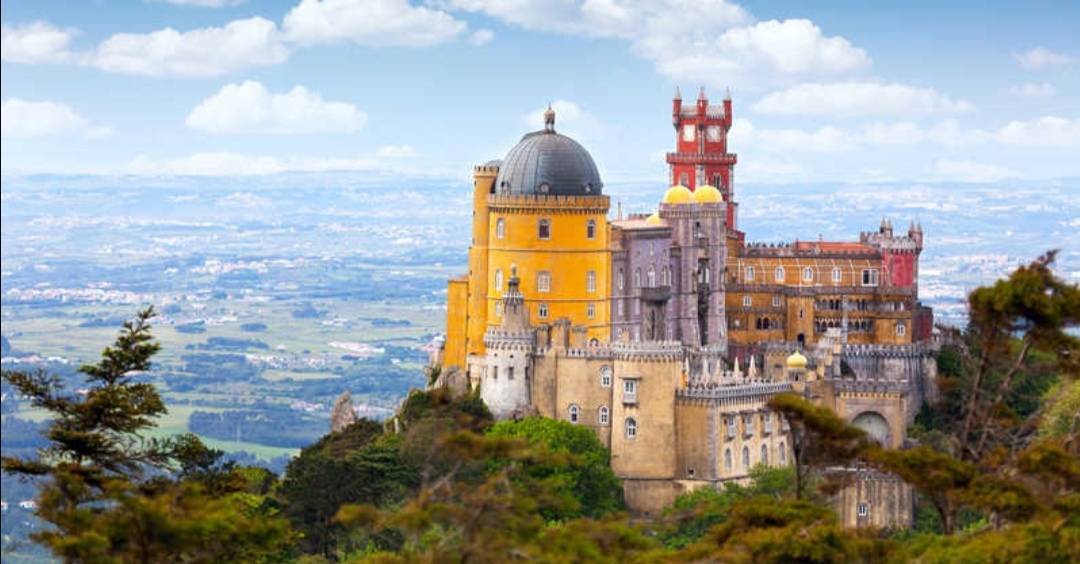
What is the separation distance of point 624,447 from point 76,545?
164 feet

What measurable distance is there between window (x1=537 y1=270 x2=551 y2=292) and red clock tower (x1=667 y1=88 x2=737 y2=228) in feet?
90.5

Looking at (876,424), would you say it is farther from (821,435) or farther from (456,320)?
(821,435)

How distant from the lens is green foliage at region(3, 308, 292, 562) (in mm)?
50188

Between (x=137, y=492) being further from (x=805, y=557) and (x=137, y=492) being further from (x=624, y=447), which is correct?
(x=624, y=447)

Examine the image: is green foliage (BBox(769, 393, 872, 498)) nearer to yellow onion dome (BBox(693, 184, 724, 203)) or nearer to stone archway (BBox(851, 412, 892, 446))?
stone archway (BBox(851, 412, 892, 446))

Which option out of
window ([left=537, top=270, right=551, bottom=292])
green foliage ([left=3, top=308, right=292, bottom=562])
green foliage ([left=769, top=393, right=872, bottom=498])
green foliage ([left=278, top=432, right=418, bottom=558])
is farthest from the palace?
green foliage ([left=769, top=393, right=872, bottom=498])

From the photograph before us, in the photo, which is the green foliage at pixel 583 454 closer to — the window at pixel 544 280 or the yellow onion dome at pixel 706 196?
the window at pixel 544 280

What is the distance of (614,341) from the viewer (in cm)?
10431

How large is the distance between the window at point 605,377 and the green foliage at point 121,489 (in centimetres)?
3616

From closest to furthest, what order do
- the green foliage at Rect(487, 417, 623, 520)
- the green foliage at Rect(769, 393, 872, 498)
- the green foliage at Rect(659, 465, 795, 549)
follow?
the green foliage at Rect(769, 393, 872, 498) < the green foliage at Rect(659, 465, 795, 549) < the green foliage at Rect(487, 417, 623, 520)

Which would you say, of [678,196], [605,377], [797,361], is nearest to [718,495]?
[605,377]

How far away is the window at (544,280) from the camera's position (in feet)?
342

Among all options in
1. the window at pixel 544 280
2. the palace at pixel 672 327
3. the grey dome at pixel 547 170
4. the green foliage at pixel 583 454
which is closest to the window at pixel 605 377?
the palace at pixel 672 327

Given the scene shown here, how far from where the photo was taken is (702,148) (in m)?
132
